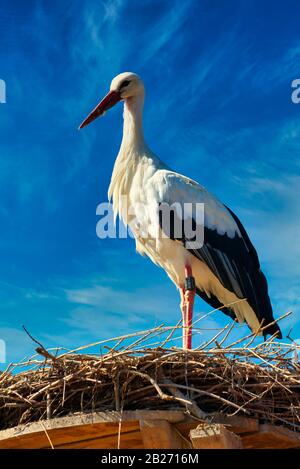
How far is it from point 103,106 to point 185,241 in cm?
185

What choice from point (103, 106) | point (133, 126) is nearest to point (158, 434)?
point (133, 126)

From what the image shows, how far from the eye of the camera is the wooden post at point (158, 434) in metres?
4.04

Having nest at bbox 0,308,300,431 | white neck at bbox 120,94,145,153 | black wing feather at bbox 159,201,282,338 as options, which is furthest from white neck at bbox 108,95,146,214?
nest at bbox 0,308,300,431

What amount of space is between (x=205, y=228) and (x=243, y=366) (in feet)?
7.88

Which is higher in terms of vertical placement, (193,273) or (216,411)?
(193,273)

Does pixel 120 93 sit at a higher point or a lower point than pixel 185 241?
higher

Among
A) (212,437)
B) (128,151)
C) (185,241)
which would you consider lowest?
(212,437)

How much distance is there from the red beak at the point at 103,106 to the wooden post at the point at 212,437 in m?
A: 4.12

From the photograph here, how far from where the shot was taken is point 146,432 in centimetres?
406

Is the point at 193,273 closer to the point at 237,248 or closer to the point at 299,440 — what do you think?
the point at 237,248

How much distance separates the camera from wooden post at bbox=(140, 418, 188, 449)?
4039mm

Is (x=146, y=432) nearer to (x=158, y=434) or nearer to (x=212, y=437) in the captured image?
(x=158, y=434)
